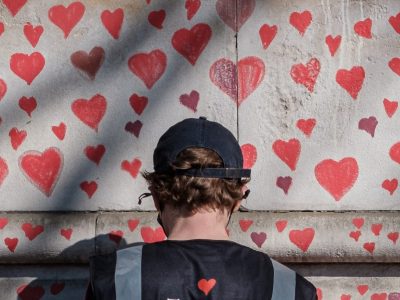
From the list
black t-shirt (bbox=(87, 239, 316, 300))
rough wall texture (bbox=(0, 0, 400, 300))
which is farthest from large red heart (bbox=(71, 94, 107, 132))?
black t-shirt (bbox=(87, 239, 316, 300))

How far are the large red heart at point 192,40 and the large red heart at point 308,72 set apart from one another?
0.41m

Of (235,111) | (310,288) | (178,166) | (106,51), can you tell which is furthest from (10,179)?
(310,288)

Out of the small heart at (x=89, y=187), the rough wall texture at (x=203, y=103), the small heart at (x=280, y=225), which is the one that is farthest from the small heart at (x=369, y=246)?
the small heart at (x=89, y=187)

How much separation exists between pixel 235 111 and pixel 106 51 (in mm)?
628

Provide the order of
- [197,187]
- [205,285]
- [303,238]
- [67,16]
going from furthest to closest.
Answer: [67,16] < [303,238] < [197,187] < [205,285]

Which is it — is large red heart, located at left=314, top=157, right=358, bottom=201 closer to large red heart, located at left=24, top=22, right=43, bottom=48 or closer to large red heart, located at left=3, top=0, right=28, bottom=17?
large red heart, located at left=24, top=22, right=43, bottom=48

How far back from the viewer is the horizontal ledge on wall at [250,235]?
3.44 meters

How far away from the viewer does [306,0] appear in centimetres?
355

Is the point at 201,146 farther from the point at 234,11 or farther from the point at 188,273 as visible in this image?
the point at 234,11

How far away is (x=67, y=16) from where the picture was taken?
354cm

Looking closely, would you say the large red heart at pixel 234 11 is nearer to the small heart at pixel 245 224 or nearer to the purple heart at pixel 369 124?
the purple heart at pixel 369 124

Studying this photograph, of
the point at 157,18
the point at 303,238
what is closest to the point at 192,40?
the point at 157,18

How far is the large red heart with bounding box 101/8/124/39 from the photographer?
140 inches

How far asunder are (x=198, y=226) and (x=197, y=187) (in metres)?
0.11
